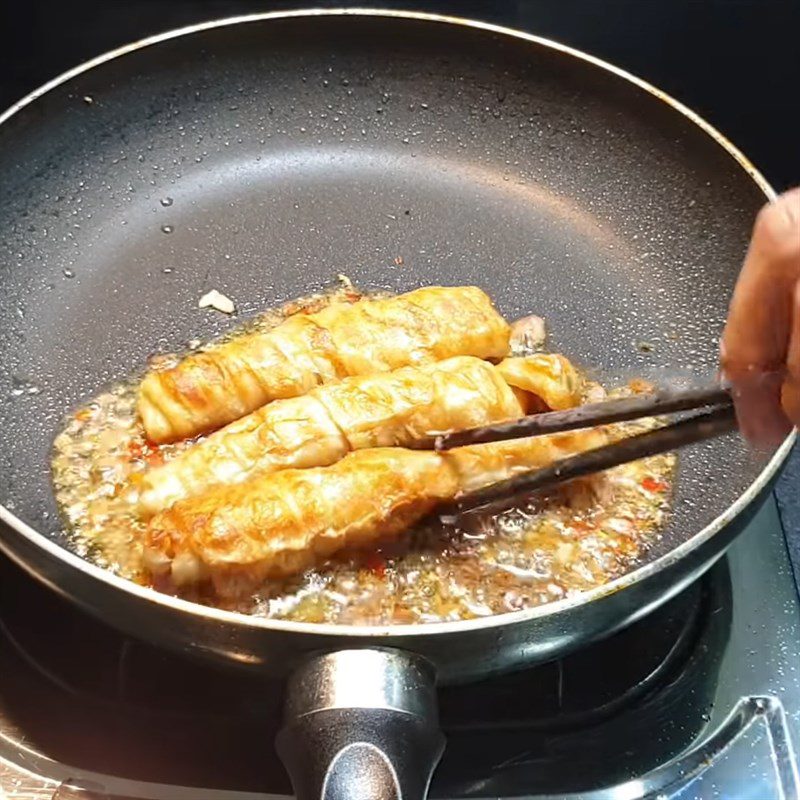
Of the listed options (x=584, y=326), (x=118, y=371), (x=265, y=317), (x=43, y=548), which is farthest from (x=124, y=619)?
(x=584, y=326)

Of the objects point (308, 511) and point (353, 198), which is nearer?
point (308, 511)

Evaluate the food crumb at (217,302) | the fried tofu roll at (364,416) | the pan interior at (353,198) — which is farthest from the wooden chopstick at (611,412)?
the food crumb at (217,302)

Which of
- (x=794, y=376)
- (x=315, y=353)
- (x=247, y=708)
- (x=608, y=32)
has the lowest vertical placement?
(x=247, y=708)

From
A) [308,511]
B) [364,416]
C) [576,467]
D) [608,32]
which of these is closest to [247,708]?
[308,511]

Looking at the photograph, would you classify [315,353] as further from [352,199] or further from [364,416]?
[352,199]

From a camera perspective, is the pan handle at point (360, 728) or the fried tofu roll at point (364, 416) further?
the fried tofu roll at point (364, 416)

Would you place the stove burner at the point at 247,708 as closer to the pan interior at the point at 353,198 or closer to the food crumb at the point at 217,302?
the pan interior at the point at 353,198

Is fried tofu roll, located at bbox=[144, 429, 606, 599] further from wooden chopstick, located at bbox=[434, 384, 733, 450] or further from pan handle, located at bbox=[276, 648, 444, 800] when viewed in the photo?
pan handle, located at bbox=[276, 648, 444, 800]

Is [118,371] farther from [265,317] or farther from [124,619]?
[124,619]
